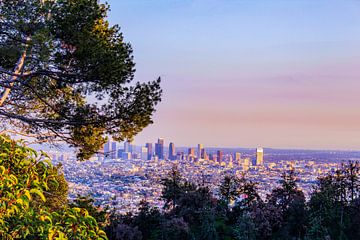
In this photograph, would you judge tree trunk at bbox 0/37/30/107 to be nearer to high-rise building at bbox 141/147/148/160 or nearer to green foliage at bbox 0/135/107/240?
green foliage at bbox 0/135/107/240

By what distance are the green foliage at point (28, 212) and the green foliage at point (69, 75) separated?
4.48m

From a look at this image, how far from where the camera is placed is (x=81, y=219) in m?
2.65

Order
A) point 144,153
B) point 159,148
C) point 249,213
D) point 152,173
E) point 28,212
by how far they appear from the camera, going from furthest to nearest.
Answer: point 144,153, point 159,148, point 152,173, point 249,213, point 28,212

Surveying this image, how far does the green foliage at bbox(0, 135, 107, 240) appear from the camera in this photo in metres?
2.49

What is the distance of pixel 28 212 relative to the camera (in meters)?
2.62

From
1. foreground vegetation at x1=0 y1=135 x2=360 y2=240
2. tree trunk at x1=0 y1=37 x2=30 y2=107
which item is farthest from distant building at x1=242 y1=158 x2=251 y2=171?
tree trunk at x1=0 y1=37 x2=30 y2=107

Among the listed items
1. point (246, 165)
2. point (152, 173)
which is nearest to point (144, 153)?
point (246, 165)

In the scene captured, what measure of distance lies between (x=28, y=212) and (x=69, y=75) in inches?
231

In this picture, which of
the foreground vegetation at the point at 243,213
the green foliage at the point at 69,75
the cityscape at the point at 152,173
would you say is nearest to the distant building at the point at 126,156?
the cityscape at the point at 152,173

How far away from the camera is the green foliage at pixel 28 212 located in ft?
8.18

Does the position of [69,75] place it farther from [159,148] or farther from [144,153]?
[144,153]

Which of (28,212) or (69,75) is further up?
(69,75)

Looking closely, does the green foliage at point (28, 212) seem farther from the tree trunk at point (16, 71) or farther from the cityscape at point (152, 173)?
the cityscape at point (152, 173)

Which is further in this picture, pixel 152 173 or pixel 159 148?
pixel 159 148
